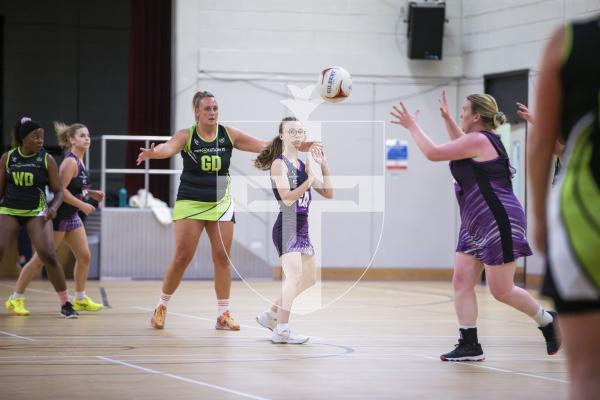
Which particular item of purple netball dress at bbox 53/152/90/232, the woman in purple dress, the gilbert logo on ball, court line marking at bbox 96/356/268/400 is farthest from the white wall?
court line marking at bbox 96/356/268/400

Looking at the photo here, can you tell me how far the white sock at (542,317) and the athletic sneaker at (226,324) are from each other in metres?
2.65

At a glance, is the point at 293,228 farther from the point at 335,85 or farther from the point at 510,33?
the point at 510,33

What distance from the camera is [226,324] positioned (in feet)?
27.4

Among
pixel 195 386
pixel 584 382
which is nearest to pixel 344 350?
pixel 195 386

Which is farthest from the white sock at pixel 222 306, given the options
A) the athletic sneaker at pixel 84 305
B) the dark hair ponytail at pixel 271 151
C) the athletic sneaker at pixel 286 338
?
the athletic sneaker at pixel 84 305

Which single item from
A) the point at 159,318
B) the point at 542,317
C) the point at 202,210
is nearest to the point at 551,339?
the point at 542,317

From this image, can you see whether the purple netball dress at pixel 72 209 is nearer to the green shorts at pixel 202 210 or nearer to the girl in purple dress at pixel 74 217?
the girl in purple dress at pixel 74 217

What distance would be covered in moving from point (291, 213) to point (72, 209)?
3.21 meters

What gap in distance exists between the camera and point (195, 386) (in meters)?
5.23

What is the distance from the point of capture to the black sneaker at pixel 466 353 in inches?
252

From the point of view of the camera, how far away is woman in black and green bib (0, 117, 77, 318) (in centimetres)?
901

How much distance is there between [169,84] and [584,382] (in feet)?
51.2

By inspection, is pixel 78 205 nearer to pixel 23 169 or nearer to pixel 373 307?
pixel 23 169

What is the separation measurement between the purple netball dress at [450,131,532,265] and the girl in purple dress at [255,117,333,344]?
4.30 ft
